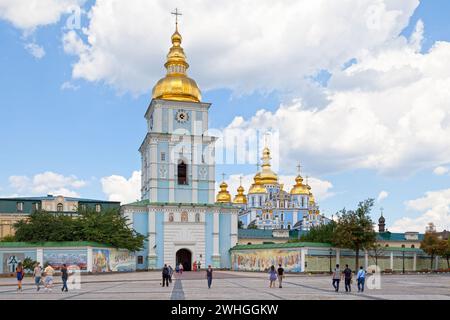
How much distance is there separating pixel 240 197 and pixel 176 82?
6256 cm

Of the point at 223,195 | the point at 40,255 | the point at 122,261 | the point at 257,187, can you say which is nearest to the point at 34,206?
the point at 122,261

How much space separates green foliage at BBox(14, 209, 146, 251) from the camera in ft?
167

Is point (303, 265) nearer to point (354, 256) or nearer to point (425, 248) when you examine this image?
point (354, 256)

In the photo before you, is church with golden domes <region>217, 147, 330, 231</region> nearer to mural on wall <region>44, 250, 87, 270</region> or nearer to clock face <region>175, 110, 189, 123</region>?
clock face <region>175, 110, 189, 123</region>

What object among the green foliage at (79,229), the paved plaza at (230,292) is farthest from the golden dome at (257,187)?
the paved plaza at (230,292)

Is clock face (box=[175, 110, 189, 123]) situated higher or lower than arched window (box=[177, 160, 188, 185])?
higher

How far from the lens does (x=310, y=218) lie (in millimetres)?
120812

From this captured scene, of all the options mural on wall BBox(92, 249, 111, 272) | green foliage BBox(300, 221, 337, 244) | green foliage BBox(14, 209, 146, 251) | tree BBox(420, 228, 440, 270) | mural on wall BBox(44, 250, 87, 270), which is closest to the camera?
mural on wall BBox(44, 250, 87, 270)

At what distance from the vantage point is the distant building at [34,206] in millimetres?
78562

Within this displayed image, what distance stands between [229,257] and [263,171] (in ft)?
204

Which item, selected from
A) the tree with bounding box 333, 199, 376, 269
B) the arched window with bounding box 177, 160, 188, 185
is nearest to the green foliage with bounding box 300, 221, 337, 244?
the tree with bounding box 333, 199, 376, 269

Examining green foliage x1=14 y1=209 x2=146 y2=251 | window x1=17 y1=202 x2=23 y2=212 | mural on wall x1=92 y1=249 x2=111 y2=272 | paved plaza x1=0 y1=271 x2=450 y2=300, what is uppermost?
window x1=17 y1=202 x2=23 y2=212

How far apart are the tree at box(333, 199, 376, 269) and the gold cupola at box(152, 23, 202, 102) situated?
930 inches
